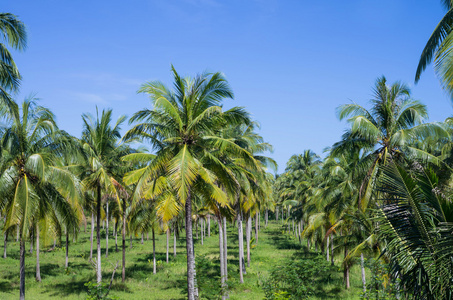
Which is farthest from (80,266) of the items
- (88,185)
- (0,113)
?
(0,113)

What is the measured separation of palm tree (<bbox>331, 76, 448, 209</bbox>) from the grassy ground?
9.42m

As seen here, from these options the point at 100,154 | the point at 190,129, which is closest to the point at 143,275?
the point at 100,154

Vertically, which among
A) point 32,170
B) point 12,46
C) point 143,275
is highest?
point 12,46

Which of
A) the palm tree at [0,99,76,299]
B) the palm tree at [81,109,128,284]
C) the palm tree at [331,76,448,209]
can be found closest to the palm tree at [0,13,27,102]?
the palm tree at [0,99,76,299]

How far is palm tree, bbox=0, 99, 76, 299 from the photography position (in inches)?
584

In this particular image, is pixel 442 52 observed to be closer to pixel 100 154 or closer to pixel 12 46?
pixel 12 46

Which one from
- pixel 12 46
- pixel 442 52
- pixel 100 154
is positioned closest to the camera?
pixel 442 52

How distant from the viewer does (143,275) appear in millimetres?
31672

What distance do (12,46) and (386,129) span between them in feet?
53.0

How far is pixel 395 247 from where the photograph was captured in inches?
299

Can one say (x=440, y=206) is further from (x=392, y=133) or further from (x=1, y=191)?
(x=1, y=191)

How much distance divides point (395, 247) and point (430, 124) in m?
11.1

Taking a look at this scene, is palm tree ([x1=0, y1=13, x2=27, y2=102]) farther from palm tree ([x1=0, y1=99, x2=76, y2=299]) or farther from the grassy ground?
the grassy ground

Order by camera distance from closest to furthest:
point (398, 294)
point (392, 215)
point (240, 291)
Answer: point (392, 215) → point (398, 294) → point (240, 291)
